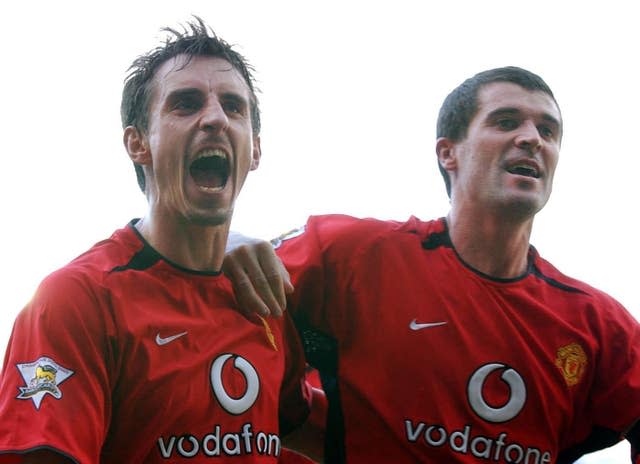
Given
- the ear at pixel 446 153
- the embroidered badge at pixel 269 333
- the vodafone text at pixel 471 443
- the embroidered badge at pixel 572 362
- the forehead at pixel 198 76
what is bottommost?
the vodafone text at pixel 471 443

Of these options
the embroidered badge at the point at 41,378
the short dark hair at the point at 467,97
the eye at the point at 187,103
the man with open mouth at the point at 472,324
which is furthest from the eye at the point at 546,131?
the embroidered badge at the point at 41,378

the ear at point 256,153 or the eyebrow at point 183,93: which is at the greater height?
the eyebrow at point 183,93

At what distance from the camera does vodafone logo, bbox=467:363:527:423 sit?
5129mm

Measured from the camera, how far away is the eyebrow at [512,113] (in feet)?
18.5

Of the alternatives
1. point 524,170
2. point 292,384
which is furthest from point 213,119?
point 524,170

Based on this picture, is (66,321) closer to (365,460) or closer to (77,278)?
(77,278)

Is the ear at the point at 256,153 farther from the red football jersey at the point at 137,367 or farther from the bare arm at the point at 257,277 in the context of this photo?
the red football jersey at the point at 137,367

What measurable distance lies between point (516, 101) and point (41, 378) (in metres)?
3.23

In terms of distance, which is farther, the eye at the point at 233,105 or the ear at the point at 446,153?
the ear at the point at 446,153

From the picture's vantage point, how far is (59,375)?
381 centimetres

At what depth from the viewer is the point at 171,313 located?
173 inches

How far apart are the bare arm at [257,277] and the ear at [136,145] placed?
65 cm

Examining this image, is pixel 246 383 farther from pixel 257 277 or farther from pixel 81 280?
pixel 81 280

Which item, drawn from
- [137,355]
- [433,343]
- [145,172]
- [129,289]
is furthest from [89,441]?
[433,343]
